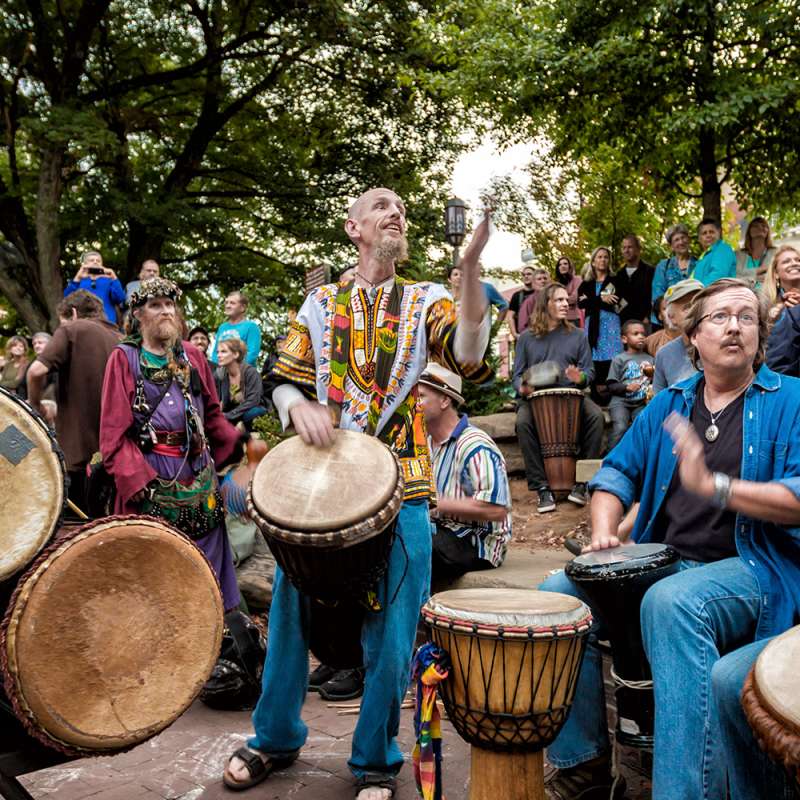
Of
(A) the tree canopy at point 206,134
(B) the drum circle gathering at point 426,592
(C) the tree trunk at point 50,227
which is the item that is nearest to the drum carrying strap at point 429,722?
(B) the drum circle gathering at point 426,592

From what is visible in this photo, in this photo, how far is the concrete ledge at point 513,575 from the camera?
14.9ft

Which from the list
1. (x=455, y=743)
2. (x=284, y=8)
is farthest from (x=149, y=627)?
(x=284, y=8)

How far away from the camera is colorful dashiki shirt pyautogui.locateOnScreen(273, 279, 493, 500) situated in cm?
291

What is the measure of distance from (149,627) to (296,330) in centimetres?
115

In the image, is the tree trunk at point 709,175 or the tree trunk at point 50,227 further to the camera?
the tree trunk at point 50,227

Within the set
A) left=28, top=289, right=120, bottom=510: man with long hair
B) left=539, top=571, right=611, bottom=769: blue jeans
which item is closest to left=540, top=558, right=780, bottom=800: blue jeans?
left=539, top=571, right=611, bottom=769: blue jeans

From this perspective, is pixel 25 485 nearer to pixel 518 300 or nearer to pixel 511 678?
pixel 511 678

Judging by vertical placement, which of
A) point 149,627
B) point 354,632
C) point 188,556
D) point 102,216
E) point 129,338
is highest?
point 102,216

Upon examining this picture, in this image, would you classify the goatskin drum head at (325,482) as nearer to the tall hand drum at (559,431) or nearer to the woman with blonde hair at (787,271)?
the woman with blonde hair at (787,271)

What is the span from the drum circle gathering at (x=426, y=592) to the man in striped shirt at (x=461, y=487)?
1.14m

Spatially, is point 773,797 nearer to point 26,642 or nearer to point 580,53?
point 26,642

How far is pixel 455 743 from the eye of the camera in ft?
11.5

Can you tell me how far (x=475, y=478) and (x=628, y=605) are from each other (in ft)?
5.08

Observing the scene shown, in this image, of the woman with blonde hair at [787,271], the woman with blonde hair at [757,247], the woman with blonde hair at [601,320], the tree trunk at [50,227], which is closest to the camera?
the woman with blonde hair at [787,271]
